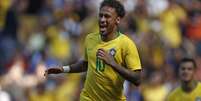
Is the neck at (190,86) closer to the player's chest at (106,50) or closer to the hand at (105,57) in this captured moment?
the player's chest at (106,50)

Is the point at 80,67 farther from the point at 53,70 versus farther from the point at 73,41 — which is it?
the point at 73,41

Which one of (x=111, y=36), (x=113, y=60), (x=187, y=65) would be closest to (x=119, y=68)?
(x=113, y=60)

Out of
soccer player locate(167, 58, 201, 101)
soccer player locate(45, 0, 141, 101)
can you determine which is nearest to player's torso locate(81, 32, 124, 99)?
soccer player locate(45, 0, 141, 101)

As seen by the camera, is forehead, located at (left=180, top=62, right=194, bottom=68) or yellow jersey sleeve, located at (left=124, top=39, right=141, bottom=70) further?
forehead, located at (left=180, top=62, right=194, bottom=68)

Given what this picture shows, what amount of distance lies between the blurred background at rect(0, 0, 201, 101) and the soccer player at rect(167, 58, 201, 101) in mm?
2660

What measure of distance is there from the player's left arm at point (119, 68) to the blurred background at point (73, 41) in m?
5.49

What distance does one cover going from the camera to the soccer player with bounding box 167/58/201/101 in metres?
12.4

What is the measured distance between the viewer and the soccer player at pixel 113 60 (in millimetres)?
9766

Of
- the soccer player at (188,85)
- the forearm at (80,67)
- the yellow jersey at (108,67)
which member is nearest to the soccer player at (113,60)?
the yellow jersey at (108,67)

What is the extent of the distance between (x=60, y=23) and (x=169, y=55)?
6.94 feet

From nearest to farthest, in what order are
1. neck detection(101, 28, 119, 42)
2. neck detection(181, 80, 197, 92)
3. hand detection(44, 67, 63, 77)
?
neck detection(101, 28, 119, 42) → hand detection(44, 67, 63, 77) → neck detection(181, 80, 197, 92)

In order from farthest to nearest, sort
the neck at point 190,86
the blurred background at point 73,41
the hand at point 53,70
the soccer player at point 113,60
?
the blurred background at point 73,41
the neck at point 190,86
the hand at point 53,70
the soccer player at point 113,60

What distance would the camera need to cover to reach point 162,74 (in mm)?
16172

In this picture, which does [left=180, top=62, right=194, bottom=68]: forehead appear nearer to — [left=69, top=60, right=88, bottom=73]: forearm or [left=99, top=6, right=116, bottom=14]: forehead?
[left=69, top=60, right=88, bottom=73]: forearm
